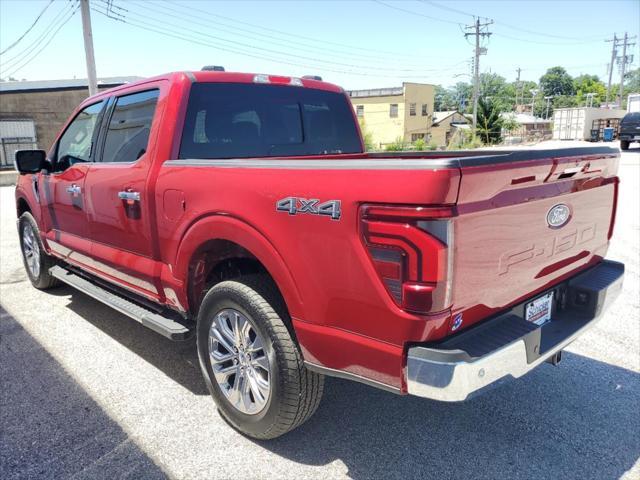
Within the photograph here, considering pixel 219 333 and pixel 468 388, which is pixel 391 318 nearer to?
pixel 468 388

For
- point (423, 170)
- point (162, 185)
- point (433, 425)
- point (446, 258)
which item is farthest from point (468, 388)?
point (162, 185)

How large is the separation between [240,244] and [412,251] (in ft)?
3.36

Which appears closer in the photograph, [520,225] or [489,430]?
[520,225]

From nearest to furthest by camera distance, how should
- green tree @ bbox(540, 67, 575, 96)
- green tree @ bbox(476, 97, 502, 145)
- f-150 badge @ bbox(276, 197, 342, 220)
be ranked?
1. f-150 badge @ bbox(276, 197, 342, 220)
2. green tree @ bbox(476, 97, 502, 145)
3. green tree @ bbox(540, 67, 575, 96)

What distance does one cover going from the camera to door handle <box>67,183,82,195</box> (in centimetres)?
415

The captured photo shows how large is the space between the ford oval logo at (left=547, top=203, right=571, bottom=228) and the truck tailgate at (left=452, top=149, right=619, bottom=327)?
0.04 ft

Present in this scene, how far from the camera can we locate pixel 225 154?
3512 millimetres

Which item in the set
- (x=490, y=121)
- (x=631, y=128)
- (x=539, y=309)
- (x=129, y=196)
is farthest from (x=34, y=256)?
(x=490, y=121)

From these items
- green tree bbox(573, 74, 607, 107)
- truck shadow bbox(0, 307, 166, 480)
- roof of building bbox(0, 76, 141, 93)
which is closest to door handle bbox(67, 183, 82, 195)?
truck shadow bbox(0, 307, 166, 480)

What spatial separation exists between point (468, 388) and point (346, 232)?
78cm

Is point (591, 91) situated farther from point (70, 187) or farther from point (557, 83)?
point (70, 187)

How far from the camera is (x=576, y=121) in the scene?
48281 mm

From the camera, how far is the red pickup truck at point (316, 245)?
2.00 metres

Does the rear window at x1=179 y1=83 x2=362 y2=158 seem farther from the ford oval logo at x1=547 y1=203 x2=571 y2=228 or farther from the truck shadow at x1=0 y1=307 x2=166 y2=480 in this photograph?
the ford oval logo at x1=547 y1=203 x2=571 y2=228
